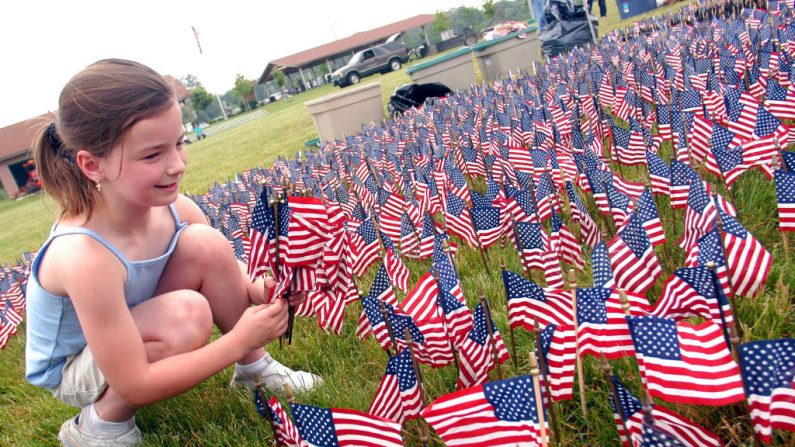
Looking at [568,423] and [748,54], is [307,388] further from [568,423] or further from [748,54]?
[748,54]

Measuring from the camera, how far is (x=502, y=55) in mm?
10633

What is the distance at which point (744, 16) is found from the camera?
688cm

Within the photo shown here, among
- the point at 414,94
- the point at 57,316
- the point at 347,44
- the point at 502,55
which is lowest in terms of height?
the point at 57,316

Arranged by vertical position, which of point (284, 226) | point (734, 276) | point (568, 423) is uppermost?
point (284, 226)

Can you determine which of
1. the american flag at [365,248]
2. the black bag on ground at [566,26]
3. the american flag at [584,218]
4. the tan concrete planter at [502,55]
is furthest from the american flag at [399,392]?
the tan concrete planter at [502,55]

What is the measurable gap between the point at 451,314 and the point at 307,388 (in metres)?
0.72

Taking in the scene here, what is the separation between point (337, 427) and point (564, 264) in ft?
4.65

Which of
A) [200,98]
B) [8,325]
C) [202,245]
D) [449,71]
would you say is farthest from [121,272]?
[200,98]

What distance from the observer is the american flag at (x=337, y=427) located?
4.60 feet

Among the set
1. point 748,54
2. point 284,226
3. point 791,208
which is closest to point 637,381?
point 791,208

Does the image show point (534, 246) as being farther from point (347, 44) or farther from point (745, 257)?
point (347, 44)

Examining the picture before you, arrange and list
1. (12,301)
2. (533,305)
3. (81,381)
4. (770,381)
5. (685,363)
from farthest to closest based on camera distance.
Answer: (12,301)
(81,381)
(533,305)
(685,363)
(770,381)

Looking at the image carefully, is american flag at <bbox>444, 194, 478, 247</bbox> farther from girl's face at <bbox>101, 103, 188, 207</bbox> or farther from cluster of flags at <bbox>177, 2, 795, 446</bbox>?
girl's face at <bbox>101, 103, 188, 207</bbox>

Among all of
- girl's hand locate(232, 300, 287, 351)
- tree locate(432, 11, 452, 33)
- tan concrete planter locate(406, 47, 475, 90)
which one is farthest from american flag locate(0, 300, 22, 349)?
tree locate(432, 11, 452, 33)
